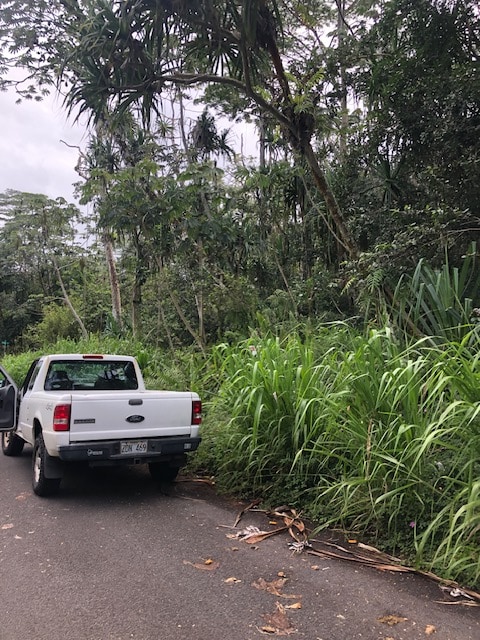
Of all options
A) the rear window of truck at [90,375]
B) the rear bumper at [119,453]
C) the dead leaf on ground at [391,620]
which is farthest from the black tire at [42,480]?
the dead leaf on ground at [391,620]

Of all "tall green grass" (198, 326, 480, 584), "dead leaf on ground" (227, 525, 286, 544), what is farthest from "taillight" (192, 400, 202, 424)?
"dead leaf on ground" (227, 525, 286, 544)

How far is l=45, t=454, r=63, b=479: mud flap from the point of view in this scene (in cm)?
534

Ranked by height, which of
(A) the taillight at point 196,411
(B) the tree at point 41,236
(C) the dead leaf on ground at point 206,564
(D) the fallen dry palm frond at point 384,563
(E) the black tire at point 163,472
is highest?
(B) the tree at point 41,236

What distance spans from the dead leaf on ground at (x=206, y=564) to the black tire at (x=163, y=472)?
2091 mm

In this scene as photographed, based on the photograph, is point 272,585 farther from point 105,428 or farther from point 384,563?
point 105,428

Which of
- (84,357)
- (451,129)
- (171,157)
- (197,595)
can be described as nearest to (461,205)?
(451,129)

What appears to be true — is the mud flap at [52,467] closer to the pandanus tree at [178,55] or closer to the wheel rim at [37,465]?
the wheel rim at [37,465]

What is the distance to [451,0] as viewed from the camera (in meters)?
7.52

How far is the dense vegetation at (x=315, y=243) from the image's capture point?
13.9ft

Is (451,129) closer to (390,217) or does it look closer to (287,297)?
(390,217)

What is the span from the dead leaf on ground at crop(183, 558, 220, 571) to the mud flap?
7.05ft

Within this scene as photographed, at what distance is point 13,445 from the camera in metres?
7.97

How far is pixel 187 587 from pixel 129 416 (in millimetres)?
2191

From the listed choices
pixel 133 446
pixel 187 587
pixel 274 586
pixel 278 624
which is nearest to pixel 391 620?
pixel 278 624
